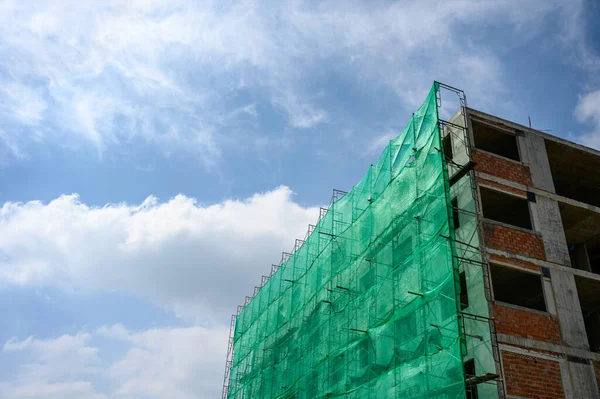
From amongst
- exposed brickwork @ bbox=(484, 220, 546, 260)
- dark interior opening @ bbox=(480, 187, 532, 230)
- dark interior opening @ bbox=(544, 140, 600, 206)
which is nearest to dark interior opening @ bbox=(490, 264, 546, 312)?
exposed brickwork @ bbox=(484, 220, 546, 260)

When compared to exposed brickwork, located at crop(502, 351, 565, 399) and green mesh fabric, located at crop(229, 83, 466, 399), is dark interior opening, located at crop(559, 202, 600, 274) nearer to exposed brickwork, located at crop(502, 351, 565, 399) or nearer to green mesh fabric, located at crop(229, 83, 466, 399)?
green mesh fabric, located at crop(229, 83, 466, 399)

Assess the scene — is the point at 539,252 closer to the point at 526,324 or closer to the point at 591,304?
the point at 526,324

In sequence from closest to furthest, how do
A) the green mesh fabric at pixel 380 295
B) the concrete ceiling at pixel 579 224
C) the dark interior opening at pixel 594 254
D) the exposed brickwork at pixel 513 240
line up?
1. the green mesh fabric at pixel 380 295
2. the exposed brickwork at pixel 513 240
3. the concrete ceiling at pixel 579 224
4. the dark interior opening at pixel 594 254

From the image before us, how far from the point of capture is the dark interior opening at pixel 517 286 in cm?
1703

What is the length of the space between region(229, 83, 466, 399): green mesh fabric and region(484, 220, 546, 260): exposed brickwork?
5.75 feet

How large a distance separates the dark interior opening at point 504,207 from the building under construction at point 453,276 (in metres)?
0.08

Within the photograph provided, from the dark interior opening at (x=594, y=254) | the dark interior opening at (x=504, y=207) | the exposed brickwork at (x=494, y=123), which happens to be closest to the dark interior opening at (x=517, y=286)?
the dark interior opening at (x=504, y=207)

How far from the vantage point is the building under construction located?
14477 millimetres

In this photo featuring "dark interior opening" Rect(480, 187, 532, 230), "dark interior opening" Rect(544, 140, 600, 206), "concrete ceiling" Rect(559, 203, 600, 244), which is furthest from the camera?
"dark interior opening" Rect(544, 140, 600, 206)

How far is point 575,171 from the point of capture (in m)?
21.0

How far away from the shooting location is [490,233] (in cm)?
1633

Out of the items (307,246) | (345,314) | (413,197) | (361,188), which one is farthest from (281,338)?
(413,197)

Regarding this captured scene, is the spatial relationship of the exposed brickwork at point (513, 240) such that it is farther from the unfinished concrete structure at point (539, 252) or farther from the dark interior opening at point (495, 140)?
the dark interior opening at point (495, 140)

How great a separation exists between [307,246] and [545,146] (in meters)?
9.69
